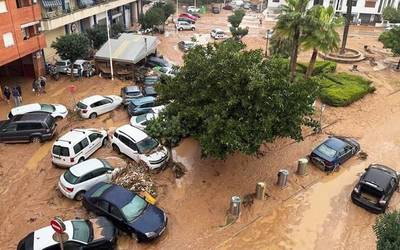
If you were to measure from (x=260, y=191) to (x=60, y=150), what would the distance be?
10.2 meters

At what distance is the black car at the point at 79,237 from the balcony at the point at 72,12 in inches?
918

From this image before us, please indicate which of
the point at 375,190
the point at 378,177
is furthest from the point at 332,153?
the point at 375,190

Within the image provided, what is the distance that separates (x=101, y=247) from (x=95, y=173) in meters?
4.33

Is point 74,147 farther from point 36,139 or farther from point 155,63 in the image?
point 155,63

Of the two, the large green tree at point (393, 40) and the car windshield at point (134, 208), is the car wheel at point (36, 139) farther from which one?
the large green tree at point (393, 40)

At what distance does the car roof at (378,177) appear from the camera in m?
16.6

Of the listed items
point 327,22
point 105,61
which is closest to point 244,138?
point 327,22

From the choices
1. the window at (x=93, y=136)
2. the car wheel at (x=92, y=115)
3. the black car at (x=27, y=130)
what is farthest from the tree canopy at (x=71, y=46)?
the window at (x=93, y=136)

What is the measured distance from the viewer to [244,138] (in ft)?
50.6

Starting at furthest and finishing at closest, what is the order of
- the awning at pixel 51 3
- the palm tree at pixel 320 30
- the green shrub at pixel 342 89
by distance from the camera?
the awning at pixel 51 3 < the green shrub at pixel 342 89 < the palm tree at pixel 320 30

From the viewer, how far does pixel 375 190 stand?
1653 cm

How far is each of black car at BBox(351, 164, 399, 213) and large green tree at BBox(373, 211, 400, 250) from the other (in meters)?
6.15

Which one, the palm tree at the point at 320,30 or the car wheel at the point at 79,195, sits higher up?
the palm tree at the point at 320,30

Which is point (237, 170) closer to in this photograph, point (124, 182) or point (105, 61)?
point (124, 182)
